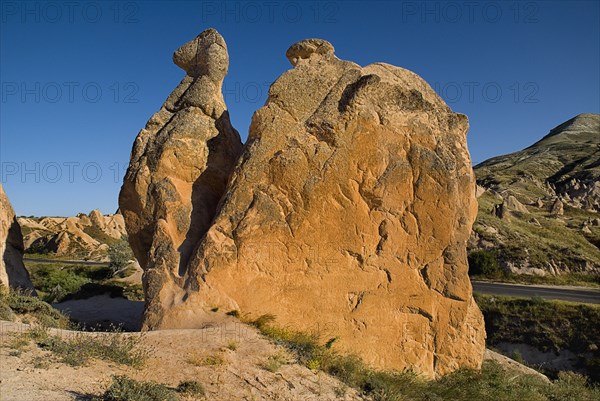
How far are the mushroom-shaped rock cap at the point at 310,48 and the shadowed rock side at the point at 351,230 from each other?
108cm

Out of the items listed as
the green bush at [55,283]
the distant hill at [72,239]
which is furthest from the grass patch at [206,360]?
the distant hill at [72,239]

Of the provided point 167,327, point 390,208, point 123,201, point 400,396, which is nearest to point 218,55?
point 123,201

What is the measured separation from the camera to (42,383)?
5.73m

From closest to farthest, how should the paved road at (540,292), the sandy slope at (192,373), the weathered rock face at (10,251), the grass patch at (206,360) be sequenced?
the sandy slope at (192,373), the grass patch at (206,360), the weathered rock face at (10,251), the paved road at (540,292)

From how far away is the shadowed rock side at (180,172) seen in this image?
31.1 feet

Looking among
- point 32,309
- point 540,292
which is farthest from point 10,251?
point 540,292

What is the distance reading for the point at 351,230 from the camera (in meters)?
9.38

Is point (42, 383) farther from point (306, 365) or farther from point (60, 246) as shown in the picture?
point (60, 246)

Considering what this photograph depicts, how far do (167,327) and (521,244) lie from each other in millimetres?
31177

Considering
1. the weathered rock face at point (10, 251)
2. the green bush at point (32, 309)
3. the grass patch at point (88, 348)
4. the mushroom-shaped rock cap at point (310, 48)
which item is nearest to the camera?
the grass patch at point (88, 348)

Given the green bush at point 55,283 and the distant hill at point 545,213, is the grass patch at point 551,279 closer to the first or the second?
the distant hill at point 545,213

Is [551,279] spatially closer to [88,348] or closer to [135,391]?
[88,348]

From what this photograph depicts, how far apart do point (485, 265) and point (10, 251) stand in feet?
89.1

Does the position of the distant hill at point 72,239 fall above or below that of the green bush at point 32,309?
above
